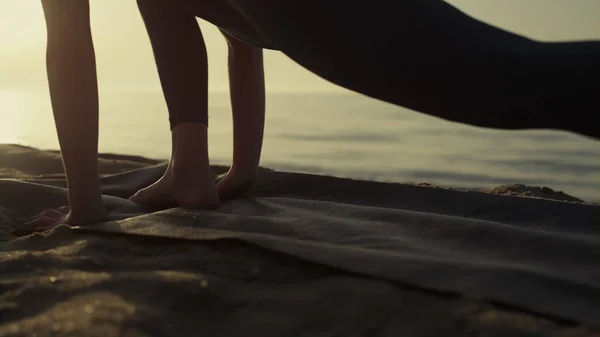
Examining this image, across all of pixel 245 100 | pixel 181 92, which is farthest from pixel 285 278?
pixel 245 100

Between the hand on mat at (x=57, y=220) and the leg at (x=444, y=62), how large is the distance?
706mm

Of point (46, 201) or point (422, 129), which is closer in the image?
point (46, 201)

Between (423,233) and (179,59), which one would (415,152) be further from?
(423,233)

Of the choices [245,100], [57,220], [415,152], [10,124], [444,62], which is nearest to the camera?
[444,62]

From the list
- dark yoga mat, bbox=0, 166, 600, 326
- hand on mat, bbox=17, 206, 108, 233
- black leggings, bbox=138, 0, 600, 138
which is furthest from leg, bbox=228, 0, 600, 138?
hand on mat, bbox=17, 206, 108, 233

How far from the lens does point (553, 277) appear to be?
102cm

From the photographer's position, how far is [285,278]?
109 centimetres

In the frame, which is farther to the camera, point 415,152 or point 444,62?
point 415,152

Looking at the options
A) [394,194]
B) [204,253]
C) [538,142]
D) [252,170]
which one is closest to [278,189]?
[252,170]

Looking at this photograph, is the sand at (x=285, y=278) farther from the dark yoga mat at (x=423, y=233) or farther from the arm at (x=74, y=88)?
the arm at (x=74, y=88)

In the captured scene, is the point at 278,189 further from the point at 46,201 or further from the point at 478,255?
the point at 478,255

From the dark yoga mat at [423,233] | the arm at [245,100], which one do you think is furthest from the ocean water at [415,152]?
the arm at [245,100]

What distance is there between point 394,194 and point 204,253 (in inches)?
37.1

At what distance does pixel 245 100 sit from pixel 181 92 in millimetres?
249
